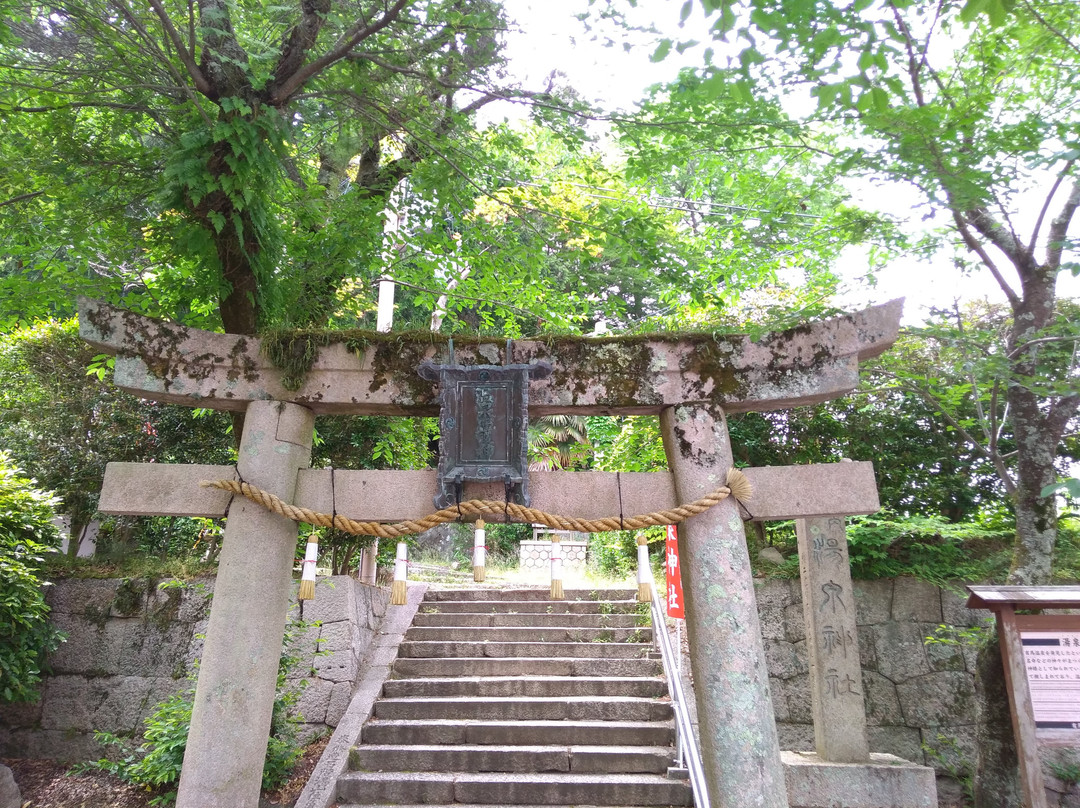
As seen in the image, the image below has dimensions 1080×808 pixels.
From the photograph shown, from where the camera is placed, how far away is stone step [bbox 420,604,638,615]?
8.66 metres

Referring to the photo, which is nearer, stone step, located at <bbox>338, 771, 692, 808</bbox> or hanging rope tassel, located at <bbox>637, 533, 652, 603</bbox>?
hanging rope tassel, located at <bbox>637, 533, 652, 603</bbox>

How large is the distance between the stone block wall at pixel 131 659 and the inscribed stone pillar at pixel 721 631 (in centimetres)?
467

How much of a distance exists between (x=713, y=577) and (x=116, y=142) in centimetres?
544

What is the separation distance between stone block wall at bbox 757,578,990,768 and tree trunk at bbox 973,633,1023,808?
171 centimetres

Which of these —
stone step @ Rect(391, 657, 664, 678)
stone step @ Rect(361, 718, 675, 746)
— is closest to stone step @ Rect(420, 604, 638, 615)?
stone step @ Rect(391, 657, 664, 678)

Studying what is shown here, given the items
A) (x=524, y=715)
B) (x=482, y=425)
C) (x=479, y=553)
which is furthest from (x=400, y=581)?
(x=524, y=715)

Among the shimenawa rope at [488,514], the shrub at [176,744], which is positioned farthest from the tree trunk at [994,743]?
the shrub at [176,744]

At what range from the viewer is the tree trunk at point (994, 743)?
532cm

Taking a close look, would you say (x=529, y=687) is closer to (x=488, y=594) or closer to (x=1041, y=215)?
(x=488, y=594)

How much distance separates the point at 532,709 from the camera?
686cm

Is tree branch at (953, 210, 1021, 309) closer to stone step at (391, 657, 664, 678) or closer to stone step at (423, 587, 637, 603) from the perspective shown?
stone step at (391, 657, 664, 678)

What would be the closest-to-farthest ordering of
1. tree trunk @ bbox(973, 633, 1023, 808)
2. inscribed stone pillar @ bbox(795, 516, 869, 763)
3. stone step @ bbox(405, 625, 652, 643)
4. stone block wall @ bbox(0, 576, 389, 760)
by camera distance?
tree trunk @ bbox(973, 633, 1023, 808) → inscribed stone pillar @ bbox(795, 516, 869, 763) → stone block wall @ bbox(0, 576, 389, 760) → stone step @ bbox(405, 625, 652, 643)

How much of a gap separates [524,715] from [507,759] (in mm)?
650

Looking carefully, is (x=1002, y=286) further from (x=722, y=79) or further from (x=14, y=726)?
(x=14, y=726)
